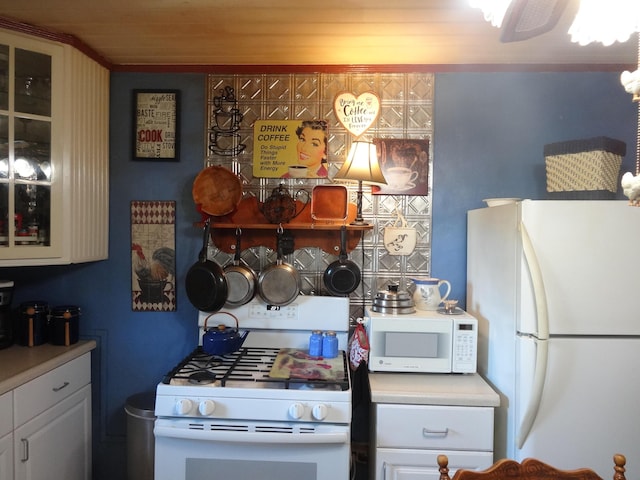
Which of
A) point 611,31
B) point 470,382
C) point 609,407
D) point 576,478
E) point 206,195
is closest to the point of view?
point 611,31

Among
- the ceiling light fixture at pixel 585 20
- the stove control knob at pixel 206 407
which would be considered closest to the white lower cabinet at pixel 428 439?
the stove control knob at pixel 206 407

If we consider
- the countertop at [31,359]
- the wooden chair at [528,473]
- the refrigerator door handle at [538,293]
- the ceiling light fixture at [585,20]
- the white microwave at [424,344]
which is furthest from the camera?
the white microwave at [424,344]

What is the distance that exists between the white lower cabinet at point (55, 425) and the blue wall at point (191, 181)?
0.54 feet

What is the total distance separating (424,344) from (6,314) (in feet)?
6.68

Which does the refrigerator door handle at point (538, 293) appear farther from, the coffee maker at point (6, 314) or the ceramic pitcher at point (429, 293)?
the coffee maker at point (6, 314)

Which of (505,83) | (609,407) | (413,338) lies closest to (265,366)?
(413,338)

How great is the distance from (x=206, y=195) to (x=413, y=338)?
1296 mm

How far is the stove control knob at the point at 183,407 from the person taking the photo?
1672 mm

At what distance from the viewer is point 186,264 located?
2.39 m

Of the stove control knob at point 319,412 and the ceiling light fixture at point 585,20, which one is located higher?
the ceiling light fixture at point 585,20

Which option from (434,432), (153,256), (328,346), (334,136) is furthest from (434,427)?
(153,256)

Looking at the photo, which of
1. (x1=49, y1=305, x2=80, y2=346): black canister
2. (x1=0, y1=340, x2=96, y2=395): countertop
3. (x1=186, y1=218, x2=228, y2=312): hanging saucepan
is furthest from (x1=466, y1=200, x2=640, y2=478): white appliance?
(x1=49, y1=305, x2=80, y2=346): black canister

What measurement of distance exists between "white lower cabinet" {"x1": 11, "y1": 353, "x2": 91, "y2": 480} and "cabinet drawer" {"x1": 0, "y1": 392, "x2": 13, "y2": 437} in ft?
0.07

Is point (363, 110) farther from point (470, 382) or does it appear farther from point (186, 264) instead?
point (470, 382)
